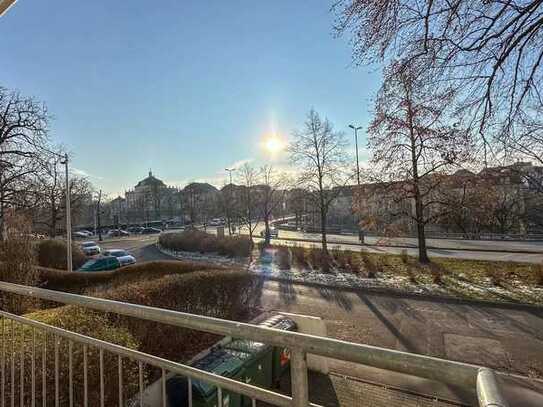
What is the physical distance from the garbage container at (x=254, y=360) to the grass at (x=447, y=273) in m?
9.47

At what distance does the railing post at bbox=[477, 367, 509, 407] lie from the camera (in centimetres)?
94

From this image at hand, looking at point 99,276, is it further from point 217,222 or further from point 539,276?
point 217,222

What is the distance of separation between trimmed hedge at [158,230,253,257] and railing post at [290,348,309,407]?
973 inches

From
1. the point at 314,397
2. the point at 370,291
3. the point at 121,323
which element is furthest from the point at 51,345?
the point at 370,291

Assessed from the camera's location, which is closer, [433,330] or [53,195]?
[433,330]

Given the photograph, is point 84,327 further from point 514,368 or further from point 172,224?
point 172,224

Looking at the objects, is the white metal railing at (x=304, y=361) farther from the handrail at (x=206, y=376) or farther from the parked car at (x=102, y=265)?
the parked car at (x=102, y=265)

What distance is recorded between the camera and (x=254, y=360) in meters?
5.46

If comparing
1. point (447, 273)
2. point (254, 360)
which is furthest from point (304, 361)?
point (447, 273)

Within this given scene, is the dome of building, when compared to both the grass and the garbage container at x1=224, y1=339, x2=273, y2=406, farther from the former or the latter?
the garbage container at x1=224, y1=339, x2=273, y2=406

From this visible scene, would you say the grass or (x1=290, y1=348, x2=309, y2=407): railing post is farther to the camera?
the grass

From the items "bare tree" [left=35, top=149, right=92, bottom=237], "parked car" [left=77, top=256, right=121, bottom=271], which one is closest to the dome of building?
"bare tree" [left=35, top=149, right=92, bottom=237]

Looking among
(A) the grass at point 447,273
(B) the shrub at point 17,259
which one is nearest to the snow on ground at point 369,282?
(A) the grass at point 447,273

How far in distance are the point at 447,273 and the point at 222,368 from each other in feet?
46.3
